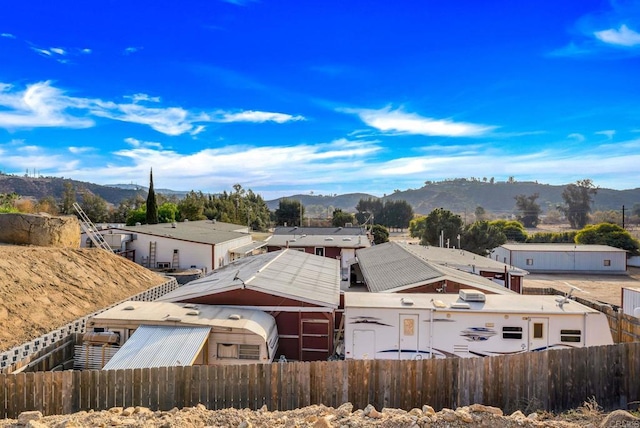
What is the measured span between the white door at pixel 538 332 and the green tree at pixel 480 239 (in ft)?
115

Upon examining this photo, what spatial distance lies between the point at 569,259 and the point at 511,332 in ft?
123

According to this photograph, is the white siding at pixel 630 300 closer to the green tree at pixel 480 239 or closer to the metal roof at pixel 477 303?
the metal roof at pixel 477 303

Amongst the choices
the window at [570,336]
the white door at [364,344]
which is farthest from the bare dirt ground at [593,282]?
the white door at [364,344]

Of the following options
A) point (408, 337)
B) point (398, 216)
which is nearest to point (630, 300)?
point (408, 337)

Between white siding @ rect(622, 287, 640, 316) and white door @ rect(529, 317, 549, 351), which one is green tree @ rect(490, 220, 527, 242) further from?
white door @ rect(529, 317, 549, 351)

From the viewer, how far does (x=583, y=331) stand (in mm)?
12391

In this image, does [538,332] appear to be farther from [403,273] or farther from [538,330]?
[403,273]

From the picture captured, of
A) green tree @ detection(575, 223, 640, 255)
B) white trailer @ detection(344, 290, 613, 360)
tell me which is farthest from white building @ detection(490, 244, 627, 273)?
white trailer @ detection(344, 290, 613, 360)

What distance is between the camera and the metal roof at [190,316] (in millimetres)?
12105

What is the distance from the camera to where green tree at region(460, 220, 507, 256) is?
46094 mm

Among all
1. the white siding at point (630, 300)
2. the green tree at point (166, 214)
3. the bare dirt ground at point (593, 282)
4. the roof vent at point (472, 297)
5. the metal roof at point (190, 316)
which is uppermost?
the green tree at point (166, 214)

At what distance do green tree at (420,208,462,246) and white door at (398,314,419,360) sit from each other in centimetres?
3510

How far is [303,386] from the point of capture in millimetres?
8344

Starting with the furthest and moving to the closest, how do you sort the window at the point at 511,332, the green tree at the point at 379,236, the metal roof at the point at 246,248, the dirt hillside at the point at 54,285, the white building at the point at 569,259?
1. the green tree at the point at 379,236
2. the white building at the point at 569,259
3. the metal roof at the point at 246,248
4. the dirt hillside at the point at 54,285
5. the window at the point at 511,332
